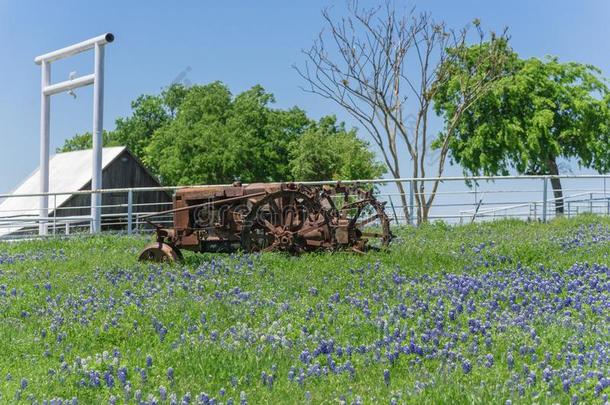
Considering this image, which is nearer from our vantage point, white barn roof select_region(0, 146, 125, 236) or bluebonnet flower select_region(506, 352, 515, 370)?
bluebonnet flower select_region(506, 352, 515, 370)

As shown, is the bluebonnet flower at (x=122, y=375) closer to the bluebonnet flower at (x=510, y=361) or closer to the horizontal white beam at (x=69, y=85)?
the bluebonnet flower at (x=510, y=361)

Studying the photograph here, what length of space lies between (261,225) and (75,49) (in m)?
16.1

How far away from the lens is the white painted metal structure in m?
23.6

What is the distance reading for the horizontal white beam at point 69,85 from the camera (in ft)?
80.9

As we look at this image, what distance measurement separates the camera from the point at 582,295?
8289mm

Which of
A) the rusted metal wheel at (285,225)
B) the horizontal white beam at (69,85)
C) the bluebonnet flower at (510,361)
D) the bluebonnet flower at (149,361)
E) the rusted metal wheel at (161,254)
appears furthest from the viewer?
the horizontal white beam at (69,85)

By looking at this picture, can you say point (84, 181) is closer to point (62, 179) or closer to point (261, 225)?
point (62, 179)

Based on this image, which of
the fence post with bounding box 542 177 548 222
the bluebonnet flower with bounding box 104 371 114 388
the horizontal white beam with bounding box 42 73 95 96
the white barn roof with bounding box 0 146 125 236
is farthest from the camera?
the white barn roof with bounding box 0 146 125 236

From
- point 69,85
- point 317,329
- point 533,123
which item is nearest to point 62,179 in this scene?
point 69,85

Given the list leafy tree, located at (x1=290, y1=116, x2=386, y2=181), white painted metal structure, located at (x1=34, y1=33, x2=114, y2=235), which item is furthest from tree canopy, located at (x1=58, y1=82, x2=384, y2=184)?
white painted metal structure, located at (x1=34, y1=33, x2=114, y2=235)

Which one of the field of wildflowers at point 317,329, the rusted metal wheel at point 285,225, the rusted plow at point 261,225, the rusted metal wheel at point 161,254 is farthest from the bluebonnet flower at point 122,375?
the rusted metal wheel at point 285,225

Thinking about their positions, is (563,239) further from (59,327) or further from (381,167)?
(381,167)

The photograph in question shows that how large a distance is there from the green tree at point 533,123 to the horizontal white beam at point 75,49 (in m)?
21.8

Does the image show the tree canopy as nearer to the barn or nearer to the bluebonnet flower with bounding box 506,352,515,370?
the barn
